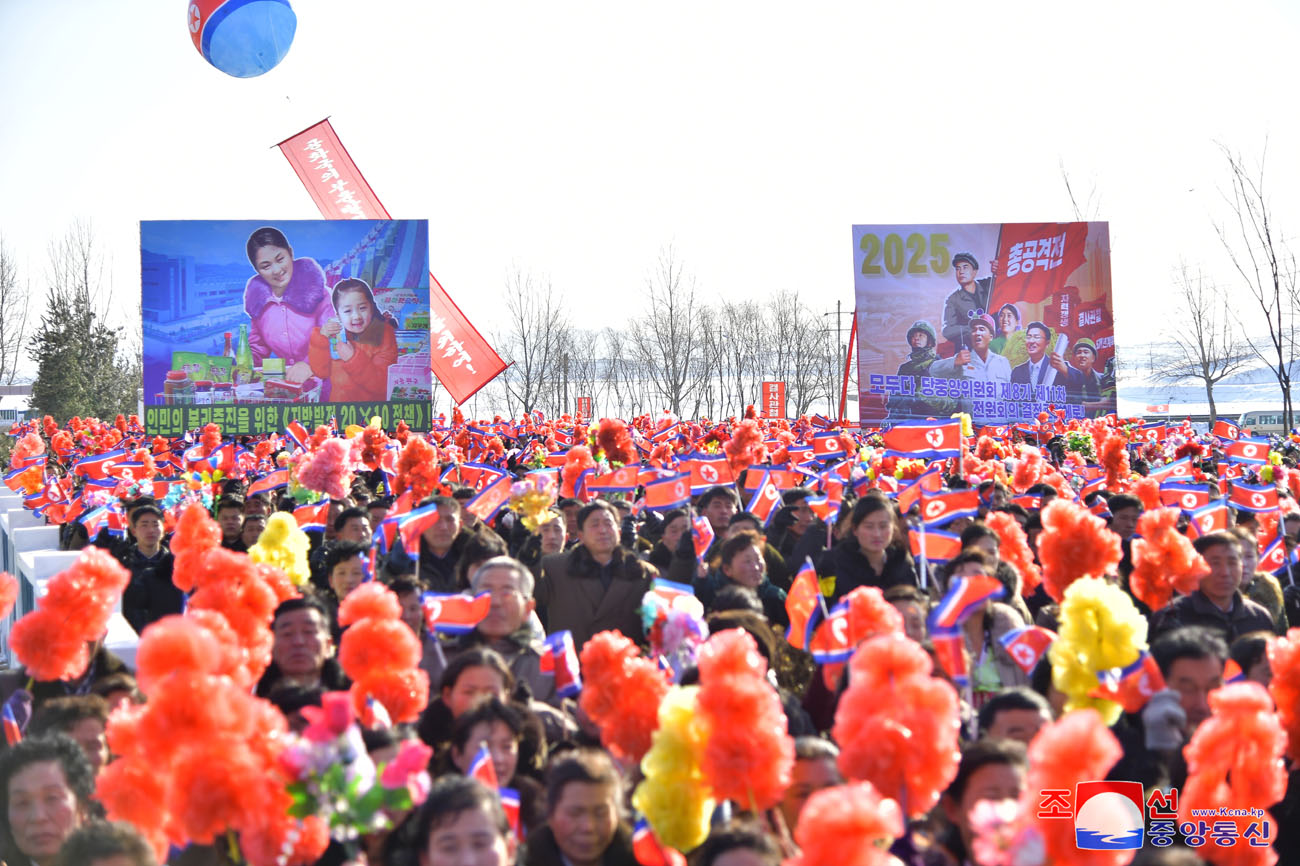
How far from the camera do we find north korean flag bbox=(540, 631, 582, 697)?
538 cm

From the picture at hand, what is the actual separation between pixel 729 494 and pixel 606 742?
5.33 metres

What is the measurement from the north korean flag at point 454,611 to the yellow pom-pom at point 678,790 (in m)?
2.29

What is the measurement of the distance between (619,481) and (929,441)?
2860mm

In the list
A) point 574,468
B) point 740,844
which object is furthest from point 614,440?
point 740,844

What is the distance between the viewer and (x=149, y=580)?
8.40m

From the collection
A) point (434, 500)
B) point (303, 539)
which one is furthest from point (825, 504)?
point (303, 539)

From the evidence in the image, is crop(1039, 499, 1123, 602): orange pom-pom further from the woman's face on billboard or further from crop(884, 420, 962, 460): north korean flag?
the woman's face on billboard

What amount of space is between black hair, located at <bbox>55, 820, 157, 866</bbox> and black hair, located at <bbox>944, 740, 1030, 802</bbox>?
7.99ft

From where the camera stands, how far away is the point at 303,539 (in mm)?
7344

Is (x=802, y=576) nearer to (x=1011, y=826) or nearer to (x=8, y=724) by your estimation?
(x=1011, y=826)

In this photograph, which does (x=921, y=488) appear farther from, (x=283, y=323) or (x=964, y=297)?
(x=964, y=297)

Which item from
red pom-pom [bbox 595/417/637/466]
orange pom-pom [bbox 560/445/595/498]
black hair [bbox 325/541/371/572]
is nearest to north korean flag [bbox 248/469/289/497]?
orange pom-pom [bbox 560/445/595/498]

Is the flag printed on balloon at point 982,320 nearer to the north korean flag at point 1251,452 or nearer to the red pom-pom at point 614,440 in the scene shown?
the north korean flag at point 1251,452

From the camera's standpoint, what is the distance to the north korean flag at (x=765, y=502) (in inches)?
408
